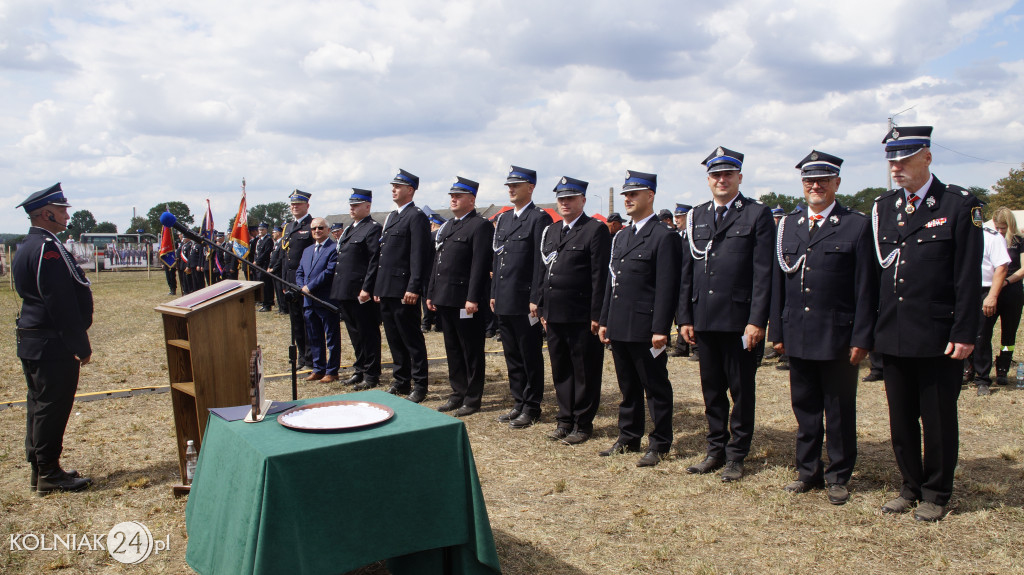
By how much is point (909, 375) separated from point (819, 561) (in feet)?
4.34

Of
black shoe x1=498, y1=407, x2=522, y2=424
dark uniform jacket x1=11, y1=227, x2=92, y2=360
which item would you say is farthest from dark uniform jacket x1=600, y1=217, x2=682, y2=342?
dark uniform jacket x1=11, y1=227, x2=92, y2=360

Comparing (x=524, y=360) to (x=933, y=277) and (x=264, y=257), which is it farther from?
(x=264, y=257)

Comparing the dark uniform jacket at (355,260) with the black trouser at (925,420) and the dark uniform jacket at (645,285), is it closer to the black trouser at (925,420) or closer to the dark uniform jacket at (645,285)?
the dark uniform jacket at (645,285)

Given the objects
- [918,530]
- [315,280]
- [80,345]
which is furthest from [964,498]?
[315,280]

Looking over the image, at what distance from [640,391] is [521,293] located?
1500 millimetres

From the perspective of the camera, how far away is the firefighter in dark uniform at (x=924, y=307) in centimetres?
375

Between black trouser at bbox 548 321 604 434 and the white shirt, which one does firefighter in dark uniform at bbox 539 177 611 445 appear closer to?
black trouser at bbox 548 321 604 434

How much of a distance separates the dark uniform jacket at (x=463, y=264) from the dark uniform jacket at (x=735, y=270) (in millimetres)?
2380

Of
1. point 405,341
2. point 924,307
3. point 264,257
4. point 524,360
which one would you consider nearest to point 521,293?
point 524,360

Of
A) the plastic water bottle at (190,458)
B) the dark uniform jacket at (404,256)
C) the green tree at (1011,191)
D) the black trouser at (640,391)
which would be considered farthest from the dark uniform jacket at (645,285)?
the green tree at (1011,191)

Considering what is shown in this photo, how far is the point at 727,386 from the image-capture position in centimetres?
498

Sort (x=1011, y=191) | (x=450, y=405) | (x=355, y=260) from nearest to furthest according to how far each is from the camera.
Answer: (x=450, y=405) → (x=355, y=260) → (x=1011, y=191)

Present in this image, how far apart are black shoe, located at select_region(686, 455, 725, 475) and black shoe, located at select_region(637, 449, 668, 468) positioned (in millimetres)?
251

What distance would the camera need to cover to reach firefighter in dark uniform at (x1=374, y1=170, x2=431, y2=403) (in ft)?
23.3
